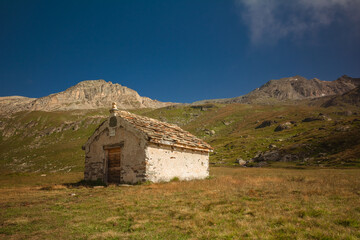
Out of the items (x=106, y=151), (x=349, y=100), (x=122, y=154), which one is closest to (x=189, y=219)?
(x=122, y=154)

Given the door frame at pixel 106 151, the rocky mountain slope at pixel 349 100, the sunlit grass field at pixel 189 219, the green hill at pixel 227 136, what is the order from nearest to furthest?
the sunlit grass field at pixel 189 219 → the door frame at pixel 106 151 → the green hill at pixel 227 136 → the rocky mountain slope at pixel 349 100

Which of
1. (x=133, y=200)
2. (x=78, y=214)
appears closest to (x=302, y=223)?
(x=133, y=200)

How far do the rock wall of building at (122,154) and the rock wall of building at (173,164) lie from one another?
25.1 inches

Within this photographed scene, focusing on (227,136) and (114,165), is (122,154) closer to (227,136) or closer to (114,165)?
(114,165)

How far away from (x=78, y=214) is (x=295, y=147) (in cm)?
4382

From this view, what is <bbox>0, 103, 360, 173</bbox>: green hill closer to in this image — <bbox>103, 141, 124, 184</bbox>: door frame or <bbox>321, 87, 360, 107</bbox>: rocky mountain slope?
<bbox>103, 141, 124, 184</bbox>: door frame

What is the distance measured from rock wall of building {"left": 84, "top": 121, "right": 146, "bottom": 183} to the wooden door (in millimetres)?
378

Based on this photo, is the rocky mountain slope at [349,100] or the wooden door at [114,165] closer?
the wooden door at [114,165]

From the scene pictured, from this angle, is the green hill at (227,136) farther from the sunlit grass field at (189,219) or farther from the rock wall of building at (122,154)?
the sunlit grass field at (189,219)

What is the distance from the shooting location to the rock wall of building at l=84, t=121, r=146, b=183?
1457 centimetres

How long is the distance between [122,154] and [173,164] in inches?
154

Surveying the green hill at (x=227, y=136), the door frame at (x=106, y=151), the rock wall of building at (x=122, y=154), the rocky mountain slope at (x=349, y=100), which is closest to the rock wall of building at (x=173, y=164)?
the rock wall of building at (x=122, y=154)

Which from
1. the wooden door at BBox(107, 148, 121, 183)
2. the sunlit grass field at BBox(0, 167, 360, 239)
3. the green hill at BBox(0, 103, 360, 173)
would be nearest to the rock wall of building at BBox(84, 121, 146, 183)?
the wooden door at BBox(107, 148, 121, 183)

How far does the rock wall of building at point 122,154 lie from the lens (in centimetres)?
1457
